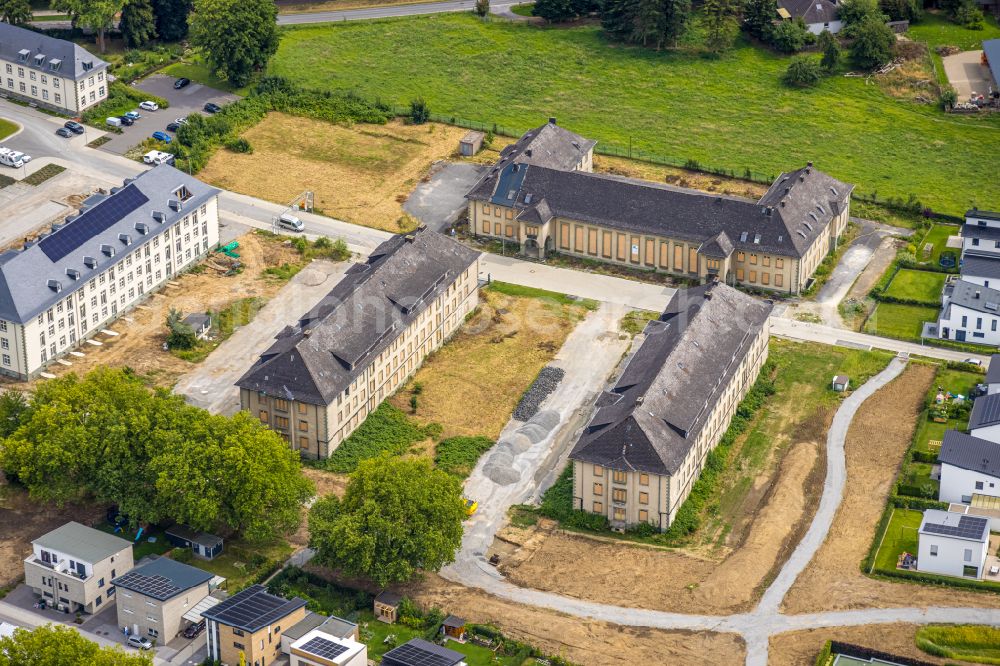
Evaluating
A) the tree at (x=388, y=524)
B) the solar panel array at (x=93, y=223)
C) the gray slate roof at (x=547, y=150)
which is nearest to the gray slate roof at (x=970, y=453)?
the tree at (x=388, y=524)

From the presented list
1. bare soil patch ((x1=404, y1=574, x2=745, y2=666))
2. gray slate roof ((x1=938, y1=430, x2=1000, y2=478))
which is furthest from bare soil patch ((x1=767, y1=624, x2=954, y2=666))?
gray slate roof ((x1=938, y1=430, x2=1000, y2=478))

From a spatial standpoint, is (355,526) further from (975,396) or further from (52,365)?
(975,396)

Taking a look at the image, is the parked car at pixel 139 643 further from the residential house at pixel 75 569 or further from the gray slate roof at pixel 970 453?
the gray slate roof at pixel 970 453

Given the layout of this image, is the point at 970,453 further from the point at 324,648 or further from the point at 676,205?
the point at 324,648

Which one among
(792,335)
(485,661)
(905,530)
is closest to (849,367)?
(792,335)

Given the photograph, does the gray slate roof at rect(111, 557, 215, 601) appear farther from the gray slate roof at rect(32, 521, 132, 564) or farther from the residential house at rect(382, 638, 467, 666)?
the residential house at rect(382, 638, 467, 666)
